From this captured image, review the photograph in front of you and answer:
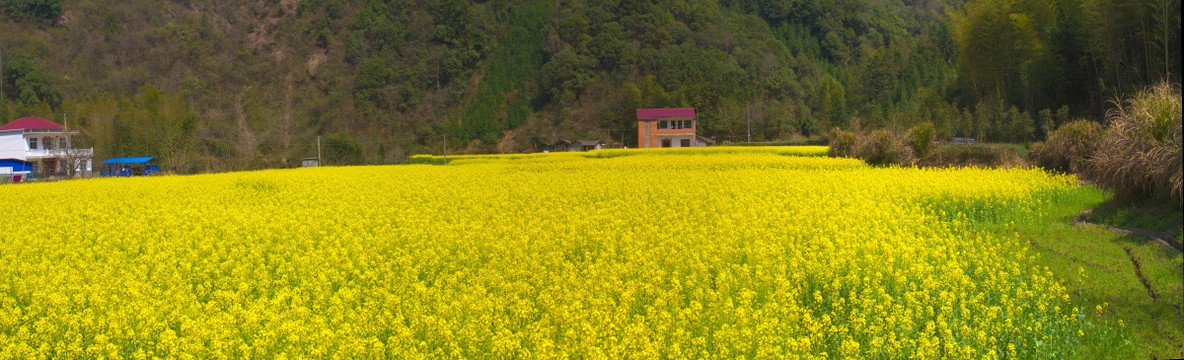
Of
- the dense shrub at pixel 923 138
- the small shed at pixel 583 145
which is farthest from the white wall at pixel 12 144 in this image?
the dense shrub at pixel 923 138

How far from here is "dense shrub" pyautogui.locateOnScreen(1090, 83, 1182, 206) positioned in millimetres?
9289

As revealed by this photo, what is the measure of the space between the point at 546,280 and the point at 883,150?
20339mm

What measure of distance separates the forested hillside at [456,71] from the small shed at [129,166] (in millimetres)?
1156

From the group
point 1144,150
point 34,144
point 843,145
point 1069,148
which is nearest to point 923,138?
point 843,145

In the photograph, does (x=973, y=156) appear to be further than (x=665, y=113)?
No

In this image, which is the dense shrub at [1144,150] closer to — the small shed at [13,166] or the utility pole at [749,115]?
the utility pole at [749,115]

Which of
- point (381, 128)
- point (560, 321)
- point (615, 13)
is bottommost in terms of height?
point (560, 321)

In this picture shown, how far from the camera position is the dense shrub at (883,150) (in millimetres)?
23469

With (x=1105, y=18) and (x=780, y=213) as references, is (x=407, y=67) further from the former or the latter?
(x=780, y=213)

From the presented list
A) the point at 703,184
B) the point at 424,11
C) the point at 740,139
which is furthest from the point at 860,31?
the point at 703,184

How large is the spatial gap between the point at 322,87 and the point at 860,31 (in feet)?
194

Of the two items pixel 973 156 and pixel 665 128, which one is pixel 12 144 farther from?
pixel 973 156

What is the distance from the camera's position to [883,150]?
2464 centimetres

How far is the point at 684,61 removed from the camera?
69.6m
